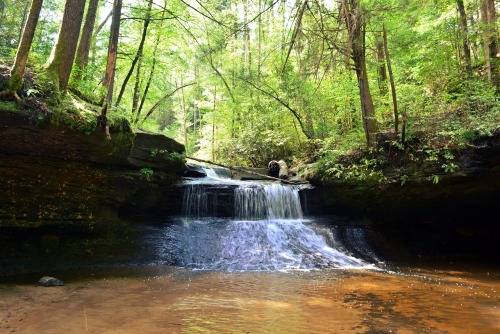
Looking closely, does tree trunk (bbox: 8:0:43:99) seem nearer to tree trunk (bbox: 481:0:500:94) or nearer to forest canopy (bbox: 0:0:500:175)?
forest canopy (bbox: 0:0:500:175)

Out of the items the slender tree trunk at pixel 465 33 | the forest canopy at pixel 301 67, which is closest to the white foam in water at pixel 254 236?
the forest canopy at pixel 301 67

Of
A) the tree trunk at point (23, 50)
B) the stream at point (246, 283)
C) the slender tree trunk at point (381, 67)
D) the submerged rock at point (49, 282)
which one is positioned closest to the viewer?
the stream at point (246, 283)

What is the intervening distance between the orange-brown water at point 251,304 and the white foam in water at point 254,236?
3.58ft

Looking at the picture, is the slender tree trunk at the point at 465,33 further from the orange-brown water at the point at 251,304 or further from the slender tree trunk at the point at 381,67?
the orange-brown water at the point at 251,304

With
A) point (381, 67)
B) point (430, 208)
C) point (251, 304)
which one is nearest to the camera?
point (251, 304)

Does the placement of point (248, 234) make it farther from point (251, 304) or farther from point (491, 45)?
point (491, 45)

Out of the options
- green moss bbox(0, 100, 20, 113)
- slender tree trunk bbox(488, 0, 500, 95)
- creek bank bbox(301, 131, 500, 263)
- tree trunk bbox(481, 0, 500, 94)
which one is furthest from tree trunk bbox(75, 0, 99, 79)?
slender tree trunk bbox(488, 0, 500, 95)

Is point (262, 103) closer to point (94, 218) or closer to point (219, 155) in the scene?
point (219, 155)

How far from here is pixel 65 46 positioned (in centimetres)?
666

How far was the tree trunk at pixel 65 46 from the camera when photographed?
649 cm

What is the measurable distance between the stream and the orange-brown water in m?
0.02

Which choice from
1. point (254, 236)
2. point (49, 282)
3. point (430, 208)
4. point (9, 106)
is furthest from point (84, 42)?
point (430, 208)

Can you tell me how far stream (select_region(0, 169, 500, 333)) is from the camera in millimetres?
3779

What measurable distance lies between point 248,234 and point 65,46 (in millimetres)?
6237
